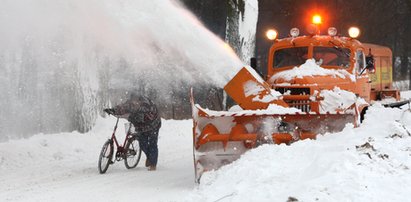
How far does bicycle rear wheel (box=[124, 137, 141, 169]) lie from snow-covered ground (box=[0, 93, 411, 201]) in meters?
0.13

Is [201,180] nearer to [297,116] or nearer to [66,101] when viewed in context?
[297,116]

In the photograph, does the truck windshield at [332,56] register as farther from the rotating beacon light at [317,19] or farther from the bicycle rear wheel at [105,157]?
the bicycle rear wheel at [105,157]

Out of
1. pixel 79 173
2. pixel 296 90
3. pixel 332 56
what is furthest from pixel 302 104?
pixel 79 173

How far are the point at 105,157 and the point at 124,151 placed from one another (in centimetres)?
40

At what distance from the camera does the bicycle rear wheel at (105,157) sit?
8.79 metres

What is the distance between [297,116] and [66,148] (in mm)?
5466

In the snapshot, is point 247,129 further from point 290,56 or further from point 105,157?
point 290,56

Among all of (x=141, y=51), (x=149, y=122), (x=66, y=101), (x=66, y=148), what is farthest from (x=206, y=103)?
(x=149, y=122)

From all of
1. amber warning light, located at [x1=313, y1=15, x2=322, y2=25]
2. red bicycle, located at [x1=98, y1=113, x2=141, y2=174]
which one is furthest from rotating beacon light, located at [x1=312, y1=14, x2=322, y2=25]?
red bicycle, located at [x1=98, y1=113, x2=141, y2=174]

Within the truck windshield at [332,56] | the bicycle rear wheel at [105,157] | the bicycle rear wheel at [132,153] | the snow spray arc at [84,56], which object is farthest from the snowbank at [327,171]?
the snow spray arc at [84,56]

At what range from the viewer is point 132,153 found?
938 centimetres

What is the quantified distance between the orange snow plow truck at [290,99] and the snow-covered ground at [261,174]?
17.3 inches

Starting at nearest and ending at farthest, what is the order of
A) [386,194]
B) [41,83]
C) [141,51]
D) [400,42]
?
[386,194]
[41,83]
[141,51]
[400,42]

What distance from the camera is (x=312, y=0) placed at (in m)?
29.0
